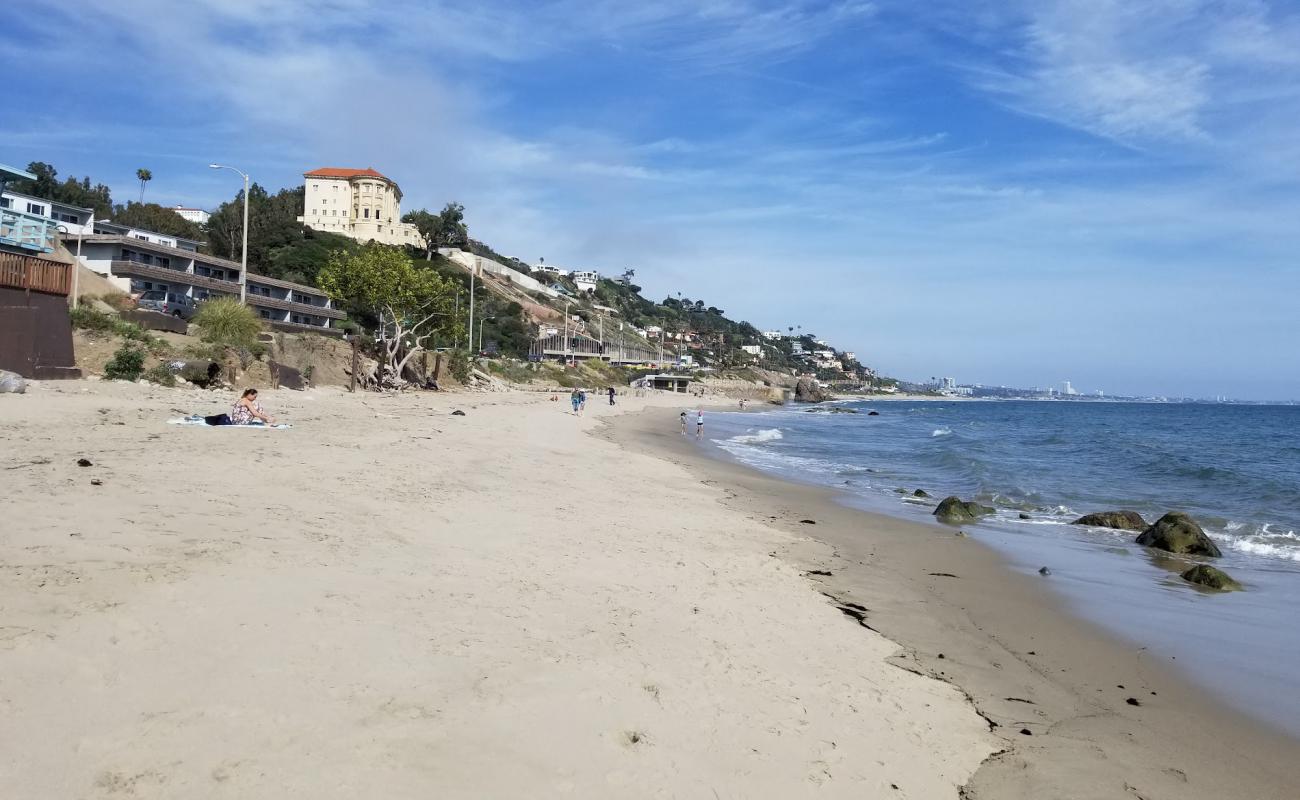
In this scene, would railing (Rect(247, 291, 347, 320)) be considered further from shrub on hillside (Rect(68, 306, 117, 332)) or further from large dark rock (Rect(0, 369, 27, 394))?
large dark rock (Rect(0, 369, 27, 394))

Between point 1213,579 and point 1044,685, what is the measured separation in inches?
255

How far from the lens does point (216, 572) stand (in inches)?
220

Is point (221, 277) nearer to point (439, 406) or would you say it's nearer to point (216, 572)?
point (439, 406)

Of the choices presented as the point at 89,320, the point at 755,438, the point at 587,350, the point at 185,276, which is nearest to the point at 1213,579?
the point at 755,438

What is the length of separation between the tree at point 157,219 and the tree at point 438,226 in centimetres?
3595

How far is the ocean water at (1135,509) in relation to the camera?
25.9ft

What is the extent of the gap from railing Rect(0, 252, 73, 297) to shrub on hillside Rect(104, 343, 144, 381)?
2.16m

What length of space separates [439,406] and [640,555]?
24.9 metres

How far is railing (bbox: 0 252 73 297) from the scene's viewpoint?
18516 mm

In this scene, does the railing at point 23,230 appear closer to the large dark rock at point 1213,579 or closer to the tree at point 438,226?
the large dark rock at point 1213,579

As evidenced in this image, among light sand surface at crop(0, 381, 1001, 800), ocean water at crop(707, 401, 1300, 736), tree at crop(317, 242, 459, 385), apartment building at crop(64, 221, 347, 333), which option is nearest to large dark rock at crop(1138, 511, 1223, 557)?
ocean water at crop(707, 401, 1300, 736)

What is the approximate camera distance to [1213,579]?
35.5ft

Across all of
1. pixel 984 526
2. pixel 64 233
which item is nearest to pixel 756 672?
Result: pixel 984 526

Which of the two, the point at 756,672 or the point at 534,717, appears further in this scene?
the point at 756,672
